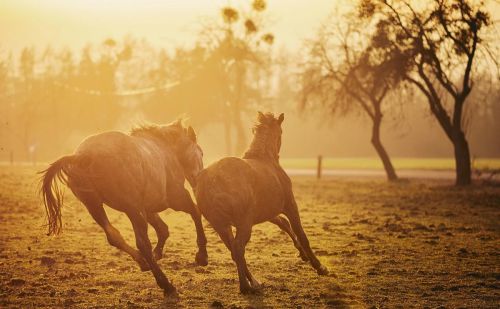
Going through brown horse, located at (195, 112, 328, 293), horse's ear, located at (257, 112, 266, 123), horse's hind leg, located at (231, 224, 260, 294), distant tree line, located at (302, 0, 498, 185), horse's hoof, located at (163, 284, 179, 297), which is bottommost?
horse's hoof, located at (163, 284, 179, 297)

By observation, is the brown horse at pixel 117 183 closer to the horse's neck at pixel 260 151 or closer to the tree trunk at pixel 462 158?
the horse's neck at pixel 260 151

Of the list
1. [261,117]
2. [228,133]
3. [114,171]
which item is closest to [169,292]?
[114,171]

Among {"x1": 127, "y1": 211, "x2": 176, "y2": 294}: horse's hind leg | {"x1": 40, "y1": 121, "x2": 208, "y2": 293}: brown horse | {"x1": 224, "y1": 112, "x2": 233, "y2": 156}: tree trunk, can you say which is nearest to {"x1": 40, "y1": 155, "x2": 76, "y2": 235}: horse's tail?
{"x1": 40, "y1": 121, "x2": 208, "y2": 293}: brown horse

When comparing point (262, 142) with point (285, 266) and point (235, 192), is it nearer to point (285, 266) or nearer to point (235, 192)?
point (235, 192)

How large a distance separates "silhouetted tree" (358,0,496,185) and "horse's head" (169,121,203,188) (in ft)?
54.3

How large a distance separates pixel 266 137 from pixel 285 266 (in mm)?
1817

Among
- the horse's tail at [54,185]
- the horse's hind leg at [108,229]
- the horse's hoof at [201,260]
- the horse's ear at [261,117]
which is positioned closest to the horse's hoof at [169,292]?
the horse's hind leg at [108,229]

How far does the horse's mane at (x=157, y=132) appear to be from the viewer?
8.17m

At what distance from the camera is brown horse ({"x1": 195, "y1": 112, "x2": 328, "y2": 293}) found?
262 inches

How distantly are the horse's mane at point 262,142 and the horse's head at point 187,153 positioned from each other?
83 centimetres

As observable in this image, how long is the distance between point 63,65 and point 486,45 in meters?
49.6

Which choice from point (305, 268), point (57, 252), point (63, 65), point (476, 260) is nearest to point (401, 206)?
point (476, 260)

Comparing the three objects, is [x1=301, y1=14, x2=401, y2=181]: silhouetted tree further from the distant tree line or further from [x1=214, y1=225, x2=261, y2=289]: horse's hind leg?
[x1=214, y1=225, x2=261, y2=289]: horse's hind leg

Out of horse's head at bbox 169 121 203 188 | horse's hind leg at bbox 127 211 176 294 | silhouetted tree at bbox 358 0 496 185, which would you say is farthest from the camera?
silhouetted tree at bbox 358 0 496 185
